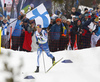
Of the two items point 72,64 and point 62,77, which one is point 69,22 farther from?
point 62,77

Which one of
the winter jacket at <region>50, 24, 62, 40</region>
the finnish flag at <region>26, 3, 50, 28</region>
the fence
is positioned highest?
the finnish flag at <region>26, 3, 50, 28</region>

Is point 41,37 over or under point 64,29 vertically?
under

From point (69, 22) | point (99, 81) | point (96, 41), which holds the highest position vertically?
point (69, 22)

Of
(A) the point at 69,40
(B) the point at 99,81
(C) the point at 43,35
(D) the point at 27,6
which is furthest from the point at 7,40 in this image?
(B) the point at 99,81

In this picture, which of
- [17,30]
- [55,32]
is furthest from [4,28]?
[55,32]

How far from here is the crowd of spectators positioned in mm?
10781

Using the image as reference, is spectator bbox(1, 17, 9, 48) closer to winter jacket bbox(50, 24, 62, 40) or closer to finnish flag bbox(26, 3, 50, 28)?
winter jacket bbox(50, 24, 62, 40)

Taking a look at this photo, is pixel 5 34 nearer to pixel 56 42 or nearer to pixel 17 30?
pixel 17 30

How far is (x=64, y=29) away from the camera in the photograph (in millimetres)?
10922

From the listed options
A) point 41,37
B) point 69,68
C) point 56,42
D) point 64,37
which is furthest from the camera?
point 64,37

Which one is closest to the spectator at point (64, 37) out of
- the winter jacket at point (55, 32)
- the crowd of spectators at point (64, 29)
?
the crowd of spectators at point (64, 29)

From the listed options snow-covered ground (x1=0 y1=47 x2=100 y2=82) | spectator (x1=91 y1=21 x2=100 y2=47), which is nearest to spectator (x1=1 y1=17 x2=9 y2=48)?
snow-covered ground (x1=0 y1=47 x2=100 y2=82)

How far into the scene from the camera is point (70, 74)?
828 cm

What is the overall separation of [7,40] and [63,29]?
2.12 m
